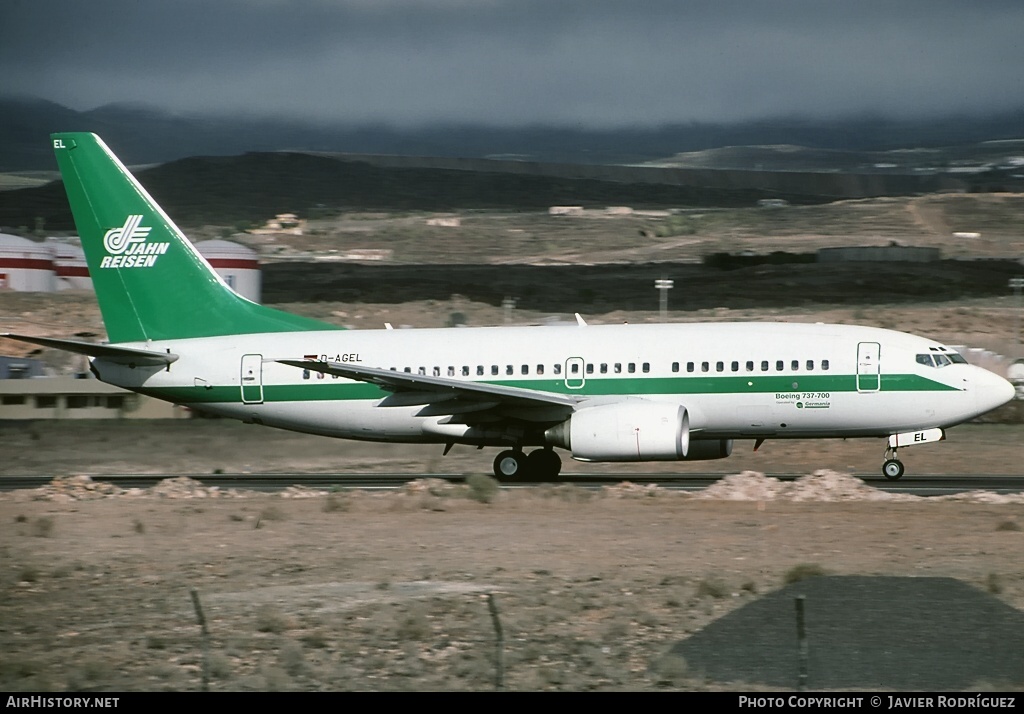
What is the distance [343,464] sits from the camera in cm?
3819

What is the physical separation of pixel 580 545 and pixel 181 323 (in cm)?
1669

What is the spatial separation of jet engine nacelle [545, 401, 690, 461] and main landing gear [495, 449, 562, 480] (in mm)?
2484

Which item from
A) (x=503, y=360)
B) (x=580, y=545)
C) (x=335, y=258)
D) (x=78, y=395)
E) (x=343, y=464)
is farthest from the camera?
(x=335, y=258)

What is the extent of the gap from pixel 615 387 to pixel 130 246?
44.2ft

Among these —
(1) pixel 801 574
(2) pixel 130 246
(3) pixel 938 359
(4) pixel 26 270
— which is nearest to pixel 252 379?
(2) pixel 130 246

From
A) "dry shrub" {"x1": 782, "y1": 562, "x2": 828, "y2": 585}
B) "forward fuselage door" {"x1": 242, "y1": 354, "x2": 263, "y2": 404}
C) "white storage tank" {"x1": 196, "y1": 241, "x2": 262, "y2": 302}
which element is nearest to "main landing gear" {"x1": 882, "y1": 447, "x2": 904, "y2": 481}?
"dry shrub" {"x1": 782, "y1": 562, "x2": 828, "y2": 585}

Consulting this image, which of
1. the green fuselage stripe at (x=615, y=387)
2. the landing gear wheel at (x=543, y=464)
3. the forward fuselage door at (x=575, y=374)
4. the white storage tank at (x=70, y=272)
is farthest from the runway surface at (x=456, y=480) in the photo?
the white storage tank at (x=70, y=272)

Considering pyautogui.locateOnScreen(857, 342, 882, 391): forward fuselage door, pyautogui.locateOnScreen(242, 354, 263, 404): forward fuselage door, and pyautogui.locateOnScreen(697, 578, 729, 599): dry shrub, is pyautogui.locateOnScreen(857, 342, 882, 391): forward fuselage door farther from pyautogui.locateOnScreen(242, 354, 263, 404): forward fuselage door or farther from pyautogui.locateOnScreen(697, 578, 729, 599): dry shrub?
pyautogui.locateOnScreen(242, 354, 263, 404): forward fuselage door

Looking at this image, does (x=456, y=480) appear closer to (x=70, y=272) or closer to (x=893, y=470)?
(x=893, y=470)

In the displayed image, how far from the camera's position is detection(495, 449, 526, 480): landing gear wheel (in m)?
34.2

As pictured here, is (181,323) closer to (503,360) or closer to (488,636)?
(503,360)

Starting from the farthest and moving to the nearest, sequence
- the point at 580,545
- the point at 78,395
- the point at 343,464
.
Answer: the point at 78,395
the point at 343,464
the point at 580,545

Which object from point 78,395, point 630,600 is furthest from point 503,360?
point 78,395

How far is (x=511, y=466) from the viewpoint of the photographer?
34.2 metres
